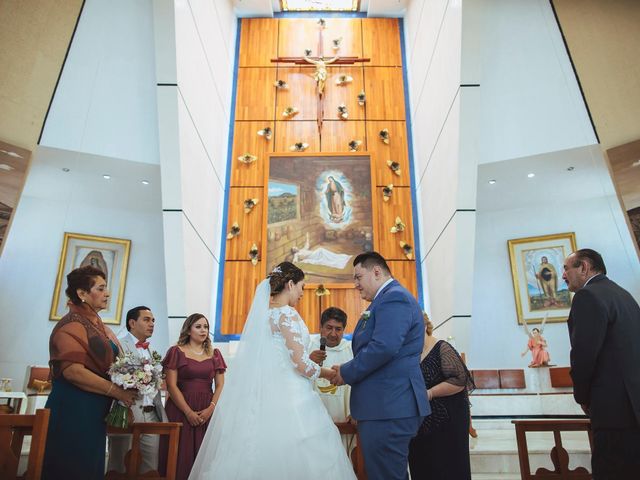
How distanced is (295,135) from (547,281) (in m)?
5.29

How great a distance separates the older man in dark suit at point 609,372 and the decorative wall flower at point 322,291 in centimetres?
510

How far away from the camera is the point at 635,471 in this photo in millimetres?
2576

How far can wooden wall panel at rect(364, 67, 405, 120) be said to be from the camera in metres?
9.18

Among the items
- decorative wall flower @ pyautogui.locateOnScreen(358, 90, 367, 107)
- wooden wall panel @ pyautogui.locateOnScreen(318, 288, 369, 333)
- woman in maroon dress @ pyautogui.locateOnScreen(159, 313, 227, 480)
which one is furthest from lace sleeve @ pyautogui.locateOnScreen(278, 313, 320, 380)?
decorative wall flower @ pyautogui.locateOnScreen(358, 90, 367, 107)

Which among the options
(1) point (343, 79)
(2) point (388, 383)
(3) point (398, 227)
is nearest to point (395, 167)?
(3) point (398, 227)

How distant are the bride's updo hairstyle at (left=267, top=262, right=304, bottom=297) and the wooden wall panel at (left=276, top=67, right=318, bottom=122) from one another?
20.6 ft

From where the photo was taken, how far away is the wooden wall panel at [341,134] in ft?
29.2

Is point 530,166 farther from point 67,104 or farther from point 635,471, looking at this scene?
point 67,104

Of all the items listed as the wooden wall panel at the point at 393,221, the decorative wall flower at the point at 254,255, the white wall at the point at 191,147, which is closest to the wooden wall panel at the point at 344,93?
the wooden wall panel at the point at 393,221

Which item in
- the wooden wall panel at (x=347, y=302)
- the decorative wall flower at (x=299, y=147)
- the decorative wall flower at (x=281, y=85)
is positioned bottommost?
the wooden wall panel at (x=347, y=302)

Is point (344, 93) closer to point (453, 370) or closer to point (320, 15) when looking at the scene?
point (320, 15)

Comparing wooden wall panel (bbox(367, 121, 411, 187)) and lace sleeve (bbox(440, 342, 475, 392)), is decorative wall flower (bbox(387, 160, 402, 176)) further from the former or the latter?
lace sleeve (bbox(440, 342, 475, 392))

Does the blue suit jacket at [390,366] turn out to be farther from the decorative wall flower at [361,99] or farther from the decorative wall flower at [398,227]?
the decorative wall flower at [361,99]

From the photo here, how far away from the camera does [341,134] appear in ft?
29.6
